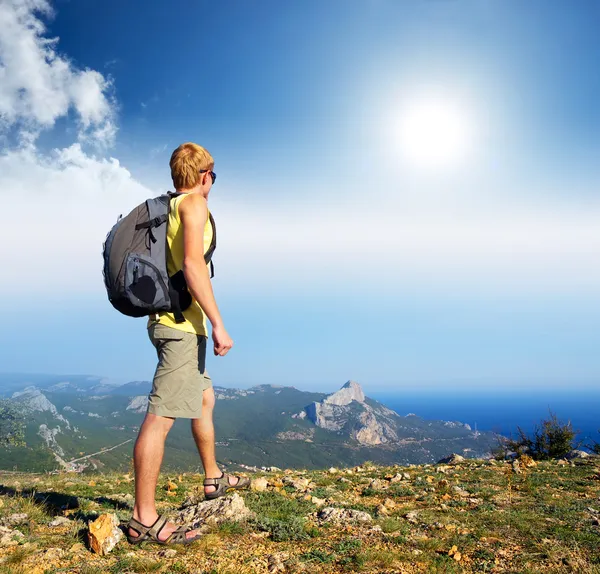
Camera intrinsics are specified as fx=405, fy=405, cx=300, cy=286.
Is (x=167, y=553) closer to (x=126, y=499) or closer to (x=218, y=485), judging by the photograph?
(x=218, y=485)

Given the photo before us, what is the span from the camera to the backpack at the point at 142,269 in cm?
387

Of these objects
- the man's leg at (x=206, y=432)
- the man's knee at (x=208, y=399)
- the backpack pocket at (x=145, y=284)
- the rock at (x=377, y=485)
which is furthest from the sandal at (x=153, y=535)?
the rock at (x=377, y=485)

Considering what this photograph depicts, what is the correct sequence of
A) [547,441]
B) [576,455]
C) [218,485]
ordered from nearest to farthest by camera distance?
[218,485] < [576,455] < [547,441]

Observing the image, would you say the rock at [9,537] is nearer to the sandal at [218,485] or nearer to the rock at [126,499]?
the rock at [126,499]

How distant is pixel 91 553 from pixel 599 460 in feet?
41.0

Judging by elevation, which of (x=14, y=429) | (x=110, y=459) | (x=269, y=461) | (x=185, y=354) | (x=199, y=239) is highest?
(x=199, y=239)

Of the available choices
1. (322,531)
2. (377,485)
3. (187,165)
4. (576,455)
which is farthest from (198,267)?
(576,455)

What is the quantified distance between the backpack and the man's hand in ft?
1.26

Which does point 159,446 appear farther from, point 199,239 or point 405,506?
point 405,506

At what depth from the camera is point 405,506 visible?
20.0 ft

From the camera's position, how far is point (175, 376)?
13.3 ft

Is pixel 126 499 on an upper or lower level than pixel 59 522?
lower

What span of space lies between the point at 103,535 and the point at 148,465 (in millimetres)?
795

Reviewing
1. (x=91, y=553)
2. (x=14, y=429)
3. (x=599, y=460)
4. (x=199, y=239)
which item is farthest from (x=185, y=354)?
(x=14, y=429)
